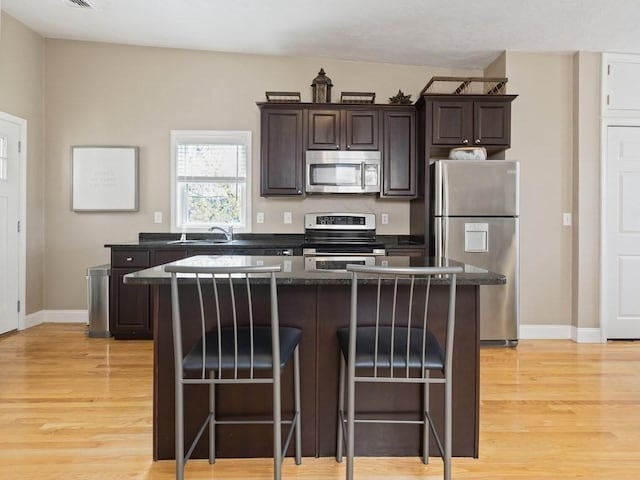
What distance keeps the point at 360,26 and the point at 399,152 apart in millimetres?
1211

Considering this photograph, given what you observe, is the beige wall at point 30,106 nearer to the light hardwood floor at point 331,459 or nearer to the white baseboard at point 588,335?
the light hardwood floor at point 331,459

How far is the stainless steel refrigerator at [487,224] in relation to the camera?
4.00 metres

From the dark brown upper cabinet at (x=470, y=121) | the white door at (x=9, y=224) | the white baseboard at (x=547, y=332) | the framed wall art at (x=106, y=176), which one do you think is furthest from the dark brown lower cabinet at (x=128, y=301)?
the white baseboard at (x=547, y=332)

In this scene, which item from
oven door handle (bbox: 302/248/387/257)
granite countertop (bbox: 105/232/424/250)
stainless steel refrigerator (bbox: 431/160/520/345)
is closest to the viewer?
stainless steel refrigerator (bbox: 431/160/520/345)

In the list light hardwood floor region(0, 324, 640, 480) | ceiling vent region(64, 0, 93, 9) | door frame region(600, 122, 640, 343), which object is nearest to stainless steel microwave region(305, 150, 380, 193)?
light hardwood floor region(0, 324, 640, 480)

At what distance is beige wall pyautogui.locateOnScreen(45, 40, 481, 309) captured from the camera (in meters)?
4.74

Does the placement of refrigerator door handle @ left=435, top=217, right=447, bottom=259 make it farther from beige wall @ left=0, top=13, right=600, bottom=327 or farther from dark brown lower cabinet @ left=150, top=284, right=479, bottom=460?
dark brown lower cabinet @ left=150, top=284, right=479, bottom=460

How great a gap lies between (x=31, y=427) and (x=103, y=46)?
3.93 m

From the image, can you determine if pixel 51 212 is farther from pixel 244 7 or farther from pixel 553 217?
pixel 553 217

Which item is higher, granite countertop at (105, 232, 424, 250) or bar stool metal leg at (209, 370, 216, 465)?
granite countertop at (105, 232, 424, 250)

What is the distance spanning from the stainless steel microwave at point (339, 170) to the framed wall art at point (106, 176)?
1.88 m

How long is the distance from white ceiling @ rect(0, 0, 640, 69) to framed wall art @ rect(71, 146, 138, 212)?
116 cm

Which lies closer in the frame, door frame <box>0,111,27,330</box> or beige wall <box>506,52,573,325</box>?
beige wall <box>506,52,573,325</box>

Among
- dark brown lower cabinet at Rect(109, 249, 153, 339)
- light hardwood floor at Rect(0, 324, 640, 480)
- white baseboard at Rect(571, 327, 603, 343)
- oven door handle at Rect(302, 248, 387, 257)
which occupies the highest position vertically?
oven door handle at Rect(302, 248, 387, 257)
